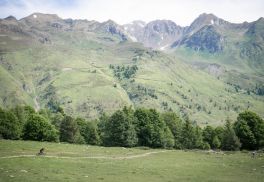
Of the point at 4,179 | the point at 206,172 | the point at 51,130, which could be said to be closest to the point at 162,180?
the point at 206,172

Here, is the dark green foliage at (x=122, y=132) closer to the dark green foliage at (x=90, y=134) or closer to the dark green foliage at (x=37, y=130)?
Answer: the dark green foliage at (x=37, y=130)

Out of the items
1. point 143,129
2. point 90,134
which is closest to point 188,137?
point 143,129

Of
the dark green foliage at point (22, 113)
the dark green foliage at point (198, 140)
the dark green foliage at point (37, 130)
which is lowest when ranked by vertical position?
the dark green foliage at point (198, 140)

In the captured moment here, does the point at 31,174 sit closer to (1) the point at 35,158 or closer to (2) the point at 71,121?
(1) the point at 35,158

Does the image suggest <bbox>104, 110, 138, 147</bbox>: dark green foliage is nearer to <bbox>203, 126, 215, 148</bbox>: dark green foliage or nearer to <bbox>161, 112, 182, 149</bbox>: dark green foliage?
<bbox>161, 112, 182, 149</bbox>: dark green foliage

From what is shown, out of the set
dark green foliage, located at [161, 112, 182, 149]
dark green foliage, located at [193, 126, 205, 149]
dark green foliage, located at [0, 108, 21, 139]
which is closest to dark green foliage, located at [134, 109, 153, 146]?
dark green foliage, located at [161, 112, 182, 149]

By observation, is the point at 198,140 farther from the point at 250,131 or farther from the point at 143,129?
the point at 143,129

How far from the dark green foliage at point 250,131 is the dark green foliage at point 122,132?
37.1 metres

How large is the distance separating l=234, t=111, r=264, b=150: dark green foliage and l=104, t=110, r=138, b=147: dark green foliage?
37.1 metres

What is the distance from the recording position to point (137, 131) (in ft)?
369

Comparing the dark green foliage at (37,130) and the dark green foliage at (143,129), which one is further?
the dark green foliage at (143,129)

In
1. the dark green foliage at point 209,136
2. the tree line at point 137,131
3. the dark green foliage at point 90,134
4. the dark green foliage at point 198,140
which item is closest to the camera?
the tree line at point 137,131

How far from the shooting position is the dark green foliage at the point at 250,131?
114688 millimetres

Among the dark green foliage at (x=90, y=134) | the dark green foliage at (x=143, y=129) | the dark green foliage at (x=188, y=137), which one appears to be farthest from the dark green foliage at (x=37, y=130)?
the dark green foliage at (x=188, y=137)
